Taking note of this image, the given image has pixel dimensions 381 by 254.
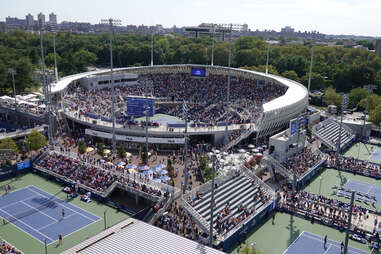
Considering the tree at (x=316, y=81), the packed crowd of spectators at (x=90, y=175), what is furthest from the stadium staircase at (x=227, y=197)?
the tree at (x=316, y=81)

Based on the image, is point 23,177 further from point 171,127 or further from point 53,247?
point 171,127

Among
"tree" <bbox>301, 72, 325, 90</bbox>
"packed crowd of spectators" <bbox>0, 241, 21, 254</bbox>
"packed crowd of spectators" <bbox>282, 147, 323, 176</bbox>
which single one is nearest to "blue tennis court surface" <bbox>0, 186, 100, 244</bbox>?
"packed crowd of spectators" <bbox>0, 241, 21, 254</bbox>

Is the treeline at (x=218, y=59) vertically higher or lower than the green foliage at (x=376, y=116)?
higher

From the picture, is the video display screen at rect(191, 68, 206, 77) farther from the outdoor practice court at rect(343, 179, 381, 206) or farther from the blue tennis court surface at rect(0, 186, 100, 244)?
the blue tennis court surface at rect(0, 186, 100, 244)

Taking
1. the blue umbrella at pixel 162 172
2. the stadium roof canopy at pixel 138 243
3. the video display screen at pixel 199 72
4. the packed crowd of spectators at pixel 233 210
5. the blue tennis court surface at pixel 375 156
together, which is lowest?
the blue tennis court surface at pixel 375 156

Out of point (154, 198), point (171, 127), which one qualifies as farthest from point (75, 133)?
point (154, 198)

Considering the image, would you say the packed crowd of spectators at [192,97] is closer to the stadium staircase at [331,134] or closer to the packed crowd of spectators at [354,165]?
the stadium staircase at [331,134]

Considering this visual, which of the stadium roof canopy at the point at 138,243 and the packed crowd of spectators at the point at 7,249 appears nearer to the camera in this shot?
the stadium roof canopy at the point at 138,243
